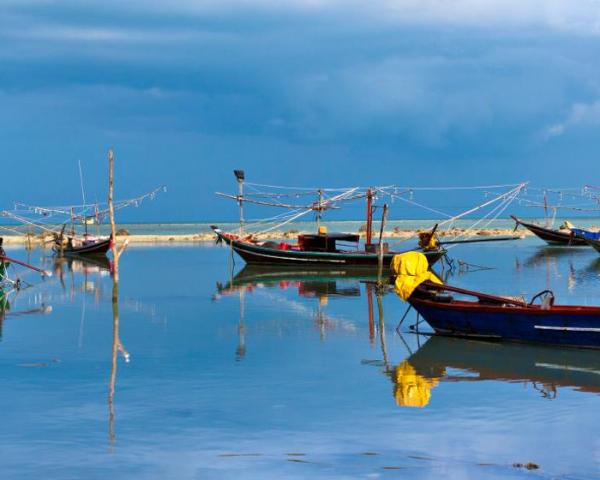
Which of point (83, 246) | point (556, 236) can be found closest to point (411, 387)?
point (83, 246)

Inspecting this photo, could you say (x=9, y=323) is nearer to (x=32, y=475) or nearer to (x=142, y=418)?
(x=142, y=418)

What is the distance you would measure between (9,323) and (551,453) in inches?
515

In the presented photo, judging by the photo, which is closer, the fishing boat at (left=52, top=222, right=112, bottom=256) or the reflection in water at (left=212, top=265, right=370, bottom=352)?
the reflection in water at (left=212, top=265, right=370, bottom=352)

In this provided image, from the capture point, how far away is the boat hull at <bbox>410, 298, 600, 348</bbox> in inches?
543

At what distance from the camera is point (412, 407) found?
405 inches

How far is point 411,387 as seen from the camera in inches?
452

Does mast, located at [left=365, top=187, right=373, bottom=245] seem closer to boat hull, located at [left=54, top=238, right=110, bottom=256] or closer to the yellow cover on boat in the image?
boat hull, located at [left=54, top=238, right=110, bottom=256]

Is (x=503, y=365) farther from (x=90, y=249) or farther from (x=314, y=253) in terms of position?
(x=90, y=249)

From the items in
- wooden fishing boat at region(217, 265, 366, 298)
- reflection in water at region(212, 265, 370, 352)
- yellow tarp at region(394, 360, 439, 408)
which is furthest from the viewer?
wooden fishing boat at region(217, 265, 366, 298)

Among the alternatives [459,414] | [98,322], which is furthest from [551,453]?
[98,322]

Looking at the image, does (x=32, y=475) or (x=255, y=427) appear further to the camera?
(x=255, y=427)

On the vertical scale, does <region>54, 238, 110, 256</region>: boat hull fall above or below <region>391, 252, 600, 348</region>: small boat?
above

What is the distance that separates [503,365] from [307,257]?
21.5m

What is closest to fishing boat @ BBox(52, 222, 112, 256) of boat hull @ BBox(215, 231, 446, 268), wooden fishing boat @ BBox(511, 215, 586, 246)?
boat hull @ BBox(215, 231, 446, 268)
